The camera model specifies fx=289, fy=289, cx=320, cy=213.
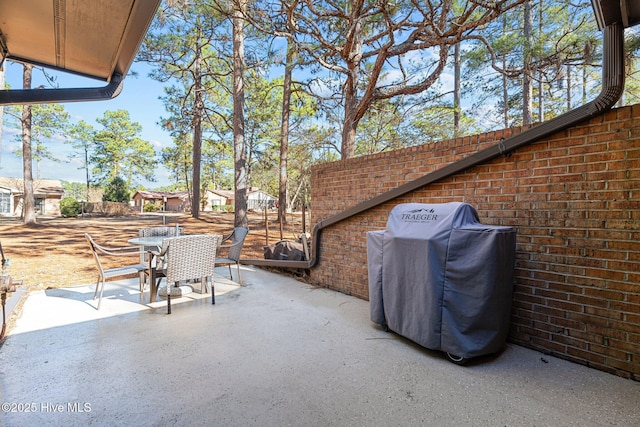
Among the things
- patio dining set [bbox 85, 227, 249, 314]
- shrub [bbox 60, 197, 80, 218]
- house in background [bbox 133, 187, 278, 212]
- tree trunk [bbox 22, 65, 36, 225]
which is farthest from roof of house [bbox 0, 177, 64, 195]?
patio dining set [bbox 85, 227, 249, 314]

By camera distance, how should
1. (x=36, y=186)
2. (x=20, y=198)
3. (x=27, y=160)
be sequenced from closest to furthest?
(x=27, y=160) < (x=20, y=198) < (x=36, y=186)

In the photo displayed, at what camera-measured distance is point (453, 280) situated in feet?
7.55

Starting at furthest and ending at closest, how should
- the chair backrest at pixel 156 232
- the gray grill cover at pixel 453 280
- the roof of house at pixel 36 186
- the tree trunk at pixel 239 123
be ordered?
the roof of house at pixel 36 186 < the tree trunk at pixel 239 123 < the chair backrest at pixel 156 232 < the gray grill cover at pixel 453 280

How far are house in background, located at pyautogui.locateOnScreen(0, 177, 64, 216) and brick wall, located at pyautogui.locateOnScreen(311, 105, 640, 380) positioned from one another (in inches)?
1220

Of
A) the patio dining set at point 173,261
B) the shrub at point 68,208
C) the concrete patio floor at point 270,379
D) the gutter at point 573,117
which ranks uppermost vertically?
the gutter at point 573,117

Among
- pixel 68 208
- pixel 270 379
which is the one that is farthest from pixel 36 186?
pixel 270 379

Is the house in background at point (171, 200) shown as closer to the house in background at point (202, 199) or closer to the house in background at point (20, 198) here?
the house in background at point (202, 199)

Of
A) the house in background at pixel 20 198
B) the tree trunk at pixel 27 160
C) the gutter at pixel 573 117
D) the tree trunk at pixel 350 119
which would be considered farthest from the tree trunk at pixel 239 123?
the house in background at pixel 20 198

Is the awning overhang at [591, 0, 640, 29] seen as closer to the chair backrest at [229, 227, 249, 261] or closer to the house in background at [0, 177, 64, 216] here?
the chair backrest at [229, 227, 249, 261]

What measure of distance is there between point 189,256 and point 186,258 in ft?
0.13

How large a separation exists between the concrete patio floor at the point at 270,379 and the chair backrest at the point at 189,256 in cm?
51

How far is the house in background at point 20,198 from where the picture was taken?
24.1 m

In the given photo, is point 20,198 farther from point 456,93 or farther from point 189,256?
point 456,93

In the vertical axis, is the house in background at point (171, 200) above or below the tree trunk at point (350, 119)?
below
